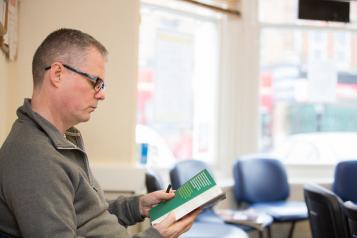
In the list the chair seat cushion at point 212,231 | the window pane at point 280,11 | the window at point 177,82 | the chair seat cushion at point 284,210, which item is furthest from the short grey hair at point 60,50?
the window pane at point 280,11

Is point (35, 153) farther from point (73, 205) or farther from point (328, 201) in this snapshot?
point (328, 201)

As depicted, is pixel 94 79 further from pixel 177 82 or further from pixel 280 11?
pixel 280 11

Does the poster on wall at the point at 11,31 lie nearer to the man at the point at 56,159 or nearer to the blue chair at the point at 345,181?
the man at the point at 56,159

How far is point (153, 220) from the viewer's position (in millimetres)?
1668

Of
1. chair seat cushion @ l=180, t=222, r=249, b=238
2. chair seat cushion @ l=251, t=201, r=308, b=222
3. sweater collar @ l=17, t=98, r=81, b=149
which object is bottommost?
chair seat cushion @ l=251, t=201, r=308, b=222

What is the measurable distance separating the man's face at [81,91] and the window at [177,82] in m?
2.26

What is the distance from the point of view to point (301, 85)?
14.2ft

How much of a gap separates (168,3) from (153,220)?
2.51m

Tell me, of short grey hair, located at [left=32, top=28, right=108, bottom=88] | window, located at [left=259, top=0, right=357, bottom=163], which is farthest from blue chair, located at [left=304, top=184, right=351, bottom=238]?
window, located at [left=259, top=0, right=357, bottom=163]

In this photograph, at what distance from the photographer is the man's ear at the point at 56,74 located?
1.43 m

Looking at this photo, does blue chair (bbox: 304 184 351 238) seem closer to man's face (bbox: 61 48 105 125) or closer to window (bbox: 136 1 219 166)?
man's face (bbox: 61 48 105 125)

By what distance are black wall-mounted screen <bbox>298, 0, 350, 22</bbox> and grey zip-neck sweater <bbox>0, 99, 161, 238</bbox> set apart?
3.12m

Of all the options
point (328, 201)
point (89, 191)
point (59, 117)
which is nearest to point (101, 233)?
point (89, 191)

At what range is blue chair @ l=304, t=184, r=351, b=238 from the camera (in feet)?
7.44
